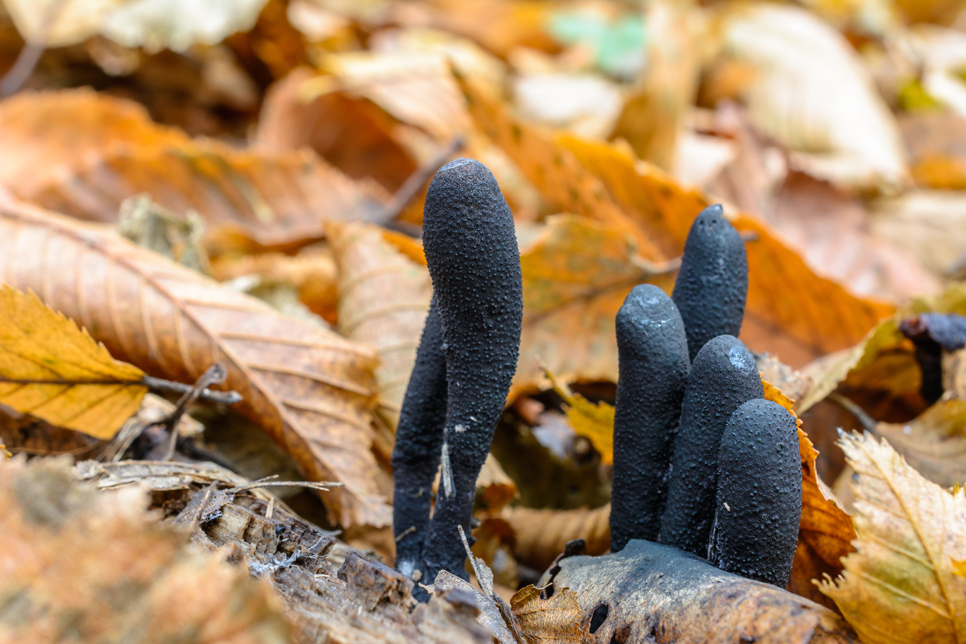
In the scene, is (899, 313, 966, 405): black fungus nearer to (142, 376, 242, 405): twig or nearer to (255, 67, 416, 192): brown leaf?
(142, 376, 242, 405): twig

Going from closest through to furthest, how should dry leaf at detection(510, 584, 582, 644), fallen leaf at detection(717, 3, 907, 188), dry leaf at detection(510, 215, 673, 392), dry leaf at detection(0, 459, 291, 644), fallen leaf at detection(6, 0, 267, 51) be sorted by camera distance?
dry leaf at detection(0, 459, 291, 644)
dry leaf at detection(510, 584, 582, 644)
dry leaf at detection(510, 215, 673, 392)
fallen leaf at detection(6, 0, 267, 51)
fallen leaf at detection(717, 3, 907, 188)

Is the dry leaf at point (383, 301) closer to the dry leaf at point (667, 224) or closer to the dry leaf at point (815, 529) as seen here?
the dry leaf at point (667, 224)

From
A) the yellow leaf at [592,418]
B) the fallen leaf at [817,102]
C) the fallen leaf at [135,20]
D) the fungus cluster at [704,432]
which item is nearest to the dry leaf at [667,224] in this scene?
the yellow leaf at [592,418]

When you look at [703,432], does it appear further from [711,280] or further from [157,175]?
[157,175]

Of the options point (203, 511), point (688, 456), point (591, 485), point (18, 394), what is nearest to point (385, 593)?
point (203, 511)

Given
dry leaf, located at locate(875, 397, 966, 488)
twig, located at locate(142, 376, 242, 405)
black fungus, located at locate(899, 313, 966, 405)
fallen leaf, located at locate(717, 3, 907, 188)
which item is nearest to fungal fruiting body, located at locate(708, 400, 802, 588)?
dry leaf, located at locate(875, 397, 966, 488)

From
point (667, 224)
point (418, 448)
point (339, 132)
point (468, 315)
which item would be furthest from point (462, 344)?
point (339, 132)

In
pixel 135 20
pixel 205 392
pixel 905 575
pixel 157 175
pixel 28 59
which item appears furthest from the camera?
pixel 28 59
